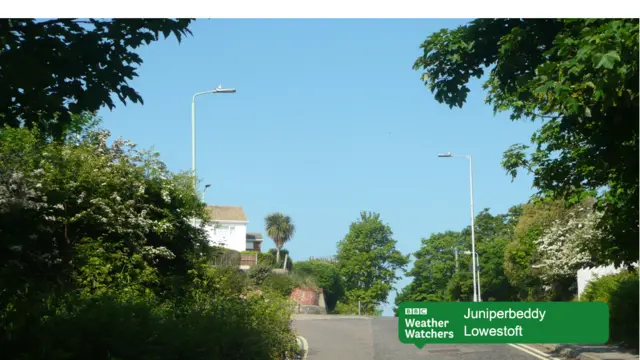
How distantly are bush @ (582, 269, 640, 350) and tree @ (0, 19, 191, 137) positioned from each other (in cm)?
581

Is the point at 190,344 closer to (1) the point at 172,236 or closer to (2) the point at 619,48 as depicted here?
(2) the point at 619,48

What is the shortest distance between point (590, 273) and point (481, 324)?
179 inches

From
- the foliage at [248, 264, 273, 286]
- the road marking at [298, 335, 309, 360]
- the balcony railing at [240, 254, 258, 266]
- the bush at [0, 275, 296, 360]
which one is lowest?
the road marking at [298, 335, 309, 360]

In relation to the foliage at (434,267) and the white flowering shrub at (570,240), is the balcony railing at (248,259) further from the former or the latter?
the white flowering shrub at (570,240)

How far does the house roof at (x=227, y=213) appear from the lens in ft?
36.4

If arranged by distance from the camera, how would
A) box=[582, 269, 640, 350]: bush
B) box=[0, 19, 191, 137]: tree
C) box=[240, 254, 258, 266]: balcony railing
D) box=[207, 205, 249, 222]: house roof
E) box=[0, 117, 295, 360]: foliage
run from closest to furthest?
box=[0, 117, 295, 360]: foliage, box=[0, 19, 191, 137]: tree, box=[582, 269, 640, 350]: bush, box=[207, 205, 249, 222]: house roof, box=[240, 254, 258, 266]: balcony railing

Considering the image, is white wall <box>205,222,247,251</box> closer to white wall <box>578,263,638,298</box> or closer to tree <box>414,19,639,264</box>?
tree <box>414,19,639,264</box>

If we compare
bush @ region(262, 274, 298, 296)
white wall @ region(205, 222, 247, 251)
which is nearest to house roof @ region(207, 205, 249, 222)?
white wall @ region(205, 222, 247, 251)

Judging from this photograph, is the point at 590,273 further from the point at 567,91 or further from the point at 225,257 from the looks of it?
the point at 225,257

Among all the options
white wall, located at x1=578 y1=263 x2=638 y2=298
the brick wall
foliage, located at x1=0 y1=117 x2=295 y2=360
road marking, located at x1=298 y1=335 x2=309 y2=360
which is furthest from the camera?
road marking, located at x1=298 y1=335 x2=309 y2=360

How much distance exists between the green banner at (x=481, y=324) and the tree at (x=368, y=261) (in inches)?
19.5

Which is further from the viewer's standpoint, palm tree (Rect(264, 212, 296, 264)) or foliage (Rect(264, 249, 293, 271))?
foliage (Rect(264, 249, 293, 271))

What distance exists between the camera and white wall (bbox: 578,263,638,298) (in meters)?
10.6
